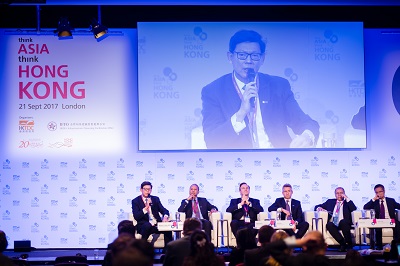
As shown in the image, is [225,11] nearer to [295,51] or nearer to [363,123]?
[295,51]

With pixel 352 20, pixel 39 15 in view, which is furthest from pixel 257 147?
pixel 39 15

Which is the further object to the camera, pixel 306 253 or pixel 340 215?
pixel 340 215

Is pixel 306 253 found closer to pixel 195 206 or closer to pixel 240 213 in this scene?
pixel 240 213

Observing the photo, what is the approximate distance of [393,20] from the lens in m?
14.0

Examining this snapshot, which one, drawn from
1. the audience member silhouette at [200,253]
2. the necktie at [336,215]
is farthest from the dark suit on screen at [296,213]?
the audience member silhouette at [200,253]

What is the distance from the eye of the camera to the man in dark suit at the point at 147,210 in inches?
469

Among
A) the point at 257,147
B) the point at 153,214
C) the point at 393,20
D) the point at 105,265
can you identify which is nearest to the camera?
the point at 105,265

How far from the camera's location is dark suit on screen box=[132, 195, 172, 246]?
11758mm

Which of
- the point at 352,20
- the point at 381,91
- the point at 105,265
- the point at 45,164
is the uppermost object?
the point at 352,20

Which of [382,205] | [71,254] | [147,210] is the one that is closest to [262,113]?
[382,205]

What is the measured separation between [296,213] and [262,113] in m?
2.08

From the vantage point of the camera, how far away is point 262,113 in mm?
13188

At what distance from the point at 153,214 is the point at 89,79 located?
10.0 ft

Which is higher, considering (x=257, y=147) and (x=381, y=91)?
(x=381, y=91)
